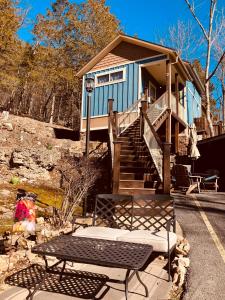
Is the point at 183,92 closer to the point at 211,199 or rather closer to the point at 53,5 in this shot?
the point at 211,199

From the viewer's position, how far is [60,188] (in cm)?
1188

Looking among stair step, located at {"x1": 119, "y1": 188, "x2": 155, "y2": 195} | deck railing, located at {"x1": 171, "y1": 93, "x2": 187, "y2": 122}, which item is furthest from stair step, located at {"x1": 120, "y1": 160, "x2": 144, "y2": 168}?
deck railing, located at {"x1": 171, "y1": 93, "x2": 187, "y2": 122}

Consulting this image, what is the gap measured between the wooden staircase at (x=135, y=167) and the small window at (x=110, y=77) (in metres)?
4.46

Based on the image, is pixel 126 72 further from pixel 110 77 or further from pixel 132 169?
pixel 132 169

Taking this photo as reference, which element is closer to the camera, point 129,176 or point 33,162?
point 129,176

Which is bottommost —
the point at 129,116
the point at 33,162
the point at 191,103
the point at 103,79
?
the point at 33,162

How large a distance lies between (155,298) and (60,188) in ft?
29.6

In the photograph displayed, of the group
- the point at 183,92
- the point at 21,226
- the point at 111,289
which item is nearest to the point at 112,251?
the point at 111,289

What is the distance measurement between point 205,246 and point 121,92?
458 inches

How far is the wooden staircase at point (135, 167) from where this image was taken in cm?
831

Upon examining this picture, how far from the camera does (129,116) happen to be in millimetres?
14062

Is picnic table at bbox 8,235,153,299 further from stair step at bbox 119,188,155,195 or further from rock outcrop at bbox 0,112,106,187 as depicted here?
rock outcrop at bbox 0,112,106,187

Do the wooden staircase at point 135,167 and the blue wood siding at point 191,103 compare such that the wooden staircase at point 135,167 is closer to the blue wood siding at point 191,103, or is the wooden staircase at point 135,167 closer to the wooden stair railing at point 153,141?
the wooden stair railing at point 153,141

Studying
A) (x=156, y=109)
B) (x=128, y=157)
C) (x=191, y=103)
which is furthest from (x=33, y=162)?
(x=191, y=103)
